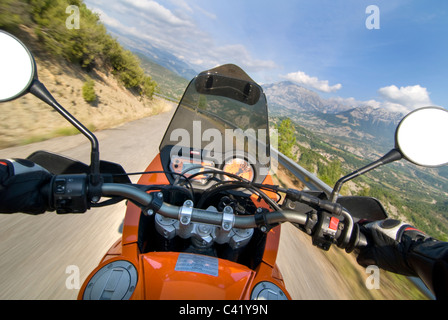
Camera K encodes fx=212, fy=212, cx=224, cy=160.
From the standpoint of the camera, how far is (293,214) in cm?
110

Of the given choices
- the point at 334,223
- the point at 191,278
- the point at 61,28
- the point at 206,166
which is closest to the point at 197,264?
the point at 191,278

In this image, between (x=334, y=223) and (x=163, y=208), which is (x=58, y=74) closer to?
(x=163, y=208)

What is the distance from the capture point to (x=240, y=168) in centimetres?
181

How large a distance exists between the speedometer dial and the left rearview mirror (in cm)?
132

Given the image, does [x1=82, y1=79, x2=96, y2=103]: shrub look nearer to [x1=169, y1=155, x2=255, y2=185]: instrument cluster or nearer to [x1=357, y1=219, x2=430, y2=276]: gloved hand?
[x1=169, y1=155, x2=255, y2=185]: instrument cluster

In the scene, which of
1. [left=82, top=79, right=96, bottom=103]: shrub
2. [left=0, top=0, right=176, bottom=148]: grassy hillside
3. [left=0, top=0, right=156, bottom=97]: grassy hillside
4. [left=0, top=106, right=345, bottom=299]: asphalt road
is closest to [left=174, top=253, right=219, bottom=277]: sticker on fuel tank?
[left=0, top=106, right=345, bottom=299]: asphalt road

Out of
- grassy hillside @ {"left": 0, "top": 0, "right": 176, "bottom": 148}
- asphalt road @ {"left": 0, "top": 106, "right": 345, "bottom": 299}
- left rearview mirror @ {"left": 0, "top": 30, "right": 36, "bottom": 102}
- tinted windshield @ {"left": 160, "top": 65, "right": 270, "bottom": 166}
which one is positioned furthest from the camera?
grassy hillside @ {"left": 0, "top": 0, "right": 176, "bottom": 148}

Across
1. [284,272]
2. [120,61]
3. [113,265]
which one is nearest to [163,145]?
[113,265]

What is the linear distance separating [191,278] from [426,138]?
1.37 meters

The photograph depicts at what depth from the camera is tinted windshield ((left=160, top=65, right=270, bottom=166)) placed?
5.98 ft

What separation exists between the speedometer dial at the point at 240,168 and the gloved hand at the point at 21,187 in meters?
1.19

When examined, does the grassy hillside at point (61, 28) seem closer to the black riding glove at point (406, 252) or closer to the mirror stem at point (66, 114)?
the mirror stem at point (66, 114)

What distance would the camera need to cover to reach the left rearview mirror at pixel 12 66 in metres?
1.02

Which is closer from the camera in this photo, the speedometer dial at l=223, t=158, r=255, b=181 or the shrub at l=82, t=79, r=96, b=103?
the speedometer dial at l=223, t=158, r=255, b=181
